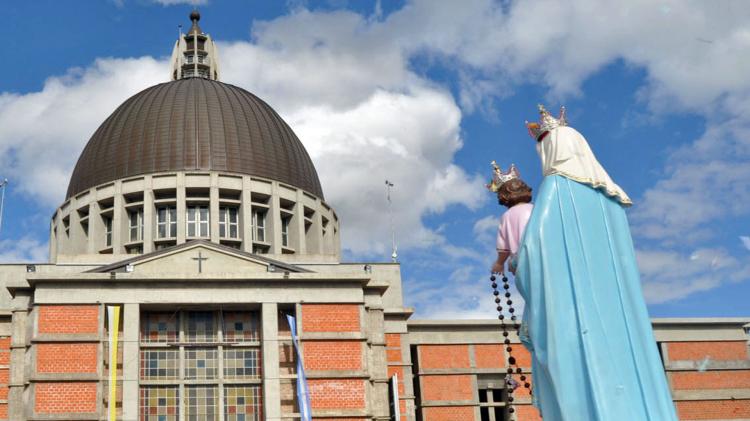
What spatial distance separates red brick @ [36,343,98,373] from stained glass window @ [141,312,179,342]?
1883 mm

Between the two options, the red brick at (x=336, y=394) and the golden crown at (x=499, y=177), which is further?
the red brick at (x=336, y=394)

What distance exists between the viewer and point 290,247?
4772cm

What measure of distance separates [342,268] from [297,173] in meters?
9.52

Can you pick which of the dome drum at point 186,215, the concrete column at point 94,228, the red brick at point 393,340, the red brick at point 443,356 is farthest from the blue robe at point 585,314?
the concrete column at point 94,228

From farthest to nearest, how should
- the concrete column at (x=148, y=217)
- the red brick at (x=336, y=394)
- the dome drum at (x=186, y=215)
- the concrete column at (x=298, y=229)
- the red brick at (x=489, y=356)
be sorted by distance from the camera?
the concrete column at (x=298, y=229) < the dome drum at (x=186, y=215) < the concrete column at (x=148, y=217) < the red brick at (x=489, y=356) < the red brick at (x=336, y=394)

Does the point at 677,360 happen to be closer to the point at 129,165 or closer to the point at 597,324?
the point at 129,165

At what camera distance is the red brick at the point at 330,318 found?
1304 inches

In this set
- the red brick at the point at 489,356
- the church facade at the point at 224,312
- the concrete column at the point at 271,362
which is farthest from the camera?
the red brick at the point at 489,356

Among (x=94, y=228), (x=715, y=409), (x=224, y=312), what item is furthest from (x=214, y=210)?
(x=715, y=409)

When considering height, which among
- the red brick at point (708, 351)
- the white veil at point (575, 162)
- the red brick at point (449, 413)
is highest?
the red brick at point (708, 351)

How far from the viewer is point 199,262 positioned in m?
34.8

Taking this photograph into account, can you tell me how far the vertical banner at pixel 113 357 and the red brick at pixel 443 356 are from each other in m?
14.0

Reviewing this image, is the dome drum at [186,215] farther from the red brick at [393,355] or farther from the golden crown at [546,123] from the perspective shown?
the golden crown at [546,123]

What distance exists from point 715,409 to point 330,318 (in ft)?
63.1
